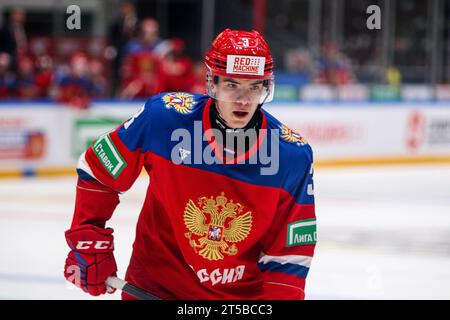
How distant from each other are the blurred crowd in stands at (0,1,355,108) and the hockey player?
6.58 m

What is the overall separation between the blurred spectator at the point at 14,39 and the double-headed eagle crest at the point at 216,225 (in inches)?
281

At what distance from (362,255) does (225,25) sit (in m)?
5.53

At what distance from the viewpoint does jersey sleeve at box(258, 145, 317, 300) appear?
2.33m

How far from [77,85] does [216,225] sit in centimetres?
698

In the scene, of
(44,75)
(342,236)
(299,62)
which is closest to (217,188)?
(342,236)

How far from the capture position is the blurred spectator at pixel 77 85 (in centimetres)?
889

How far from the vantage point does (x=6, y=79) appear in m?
8.95

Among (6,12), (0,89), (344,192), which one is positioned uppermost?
(6,12)

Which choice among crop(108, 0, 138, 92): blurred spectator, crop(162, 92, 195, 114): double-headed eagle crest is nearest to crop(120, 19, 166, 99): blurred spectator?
crop(108, 0, 138, 92): blurred spectator
